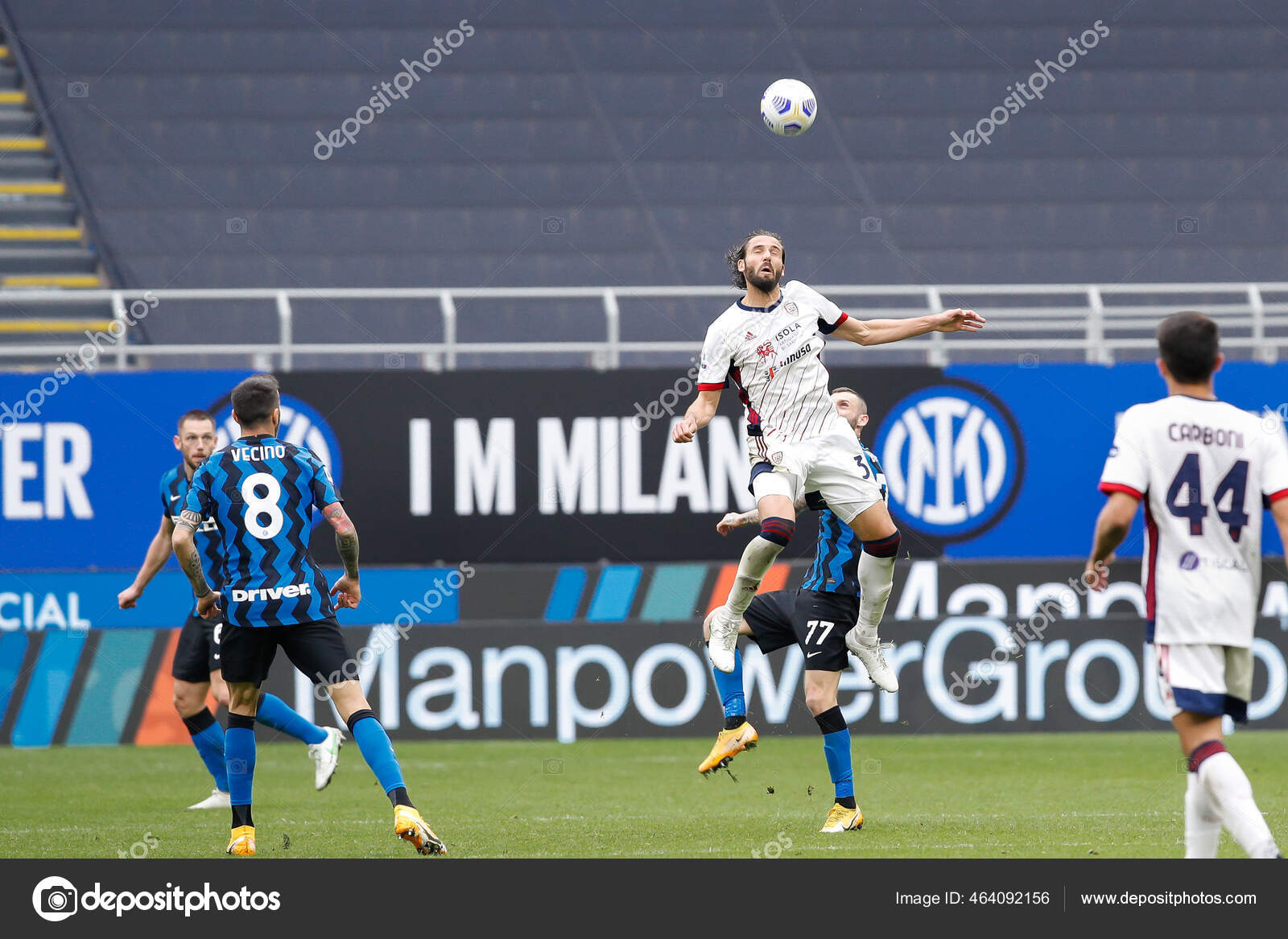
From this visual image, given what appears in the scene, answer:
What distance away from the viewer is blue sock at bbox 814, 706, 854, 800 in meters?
7.38

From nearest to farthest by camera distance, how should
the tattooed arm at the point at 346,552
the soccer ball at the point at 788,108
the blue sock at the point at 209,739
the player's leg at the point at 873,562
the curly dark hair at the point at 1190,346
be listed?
the curly dark hair at the point at 1190,346, the tattooed arm at the point at 346,552, the player's leg at the point at 873,562, the soccer ball at the point at 788,108, the blue sock at the point at 209,739

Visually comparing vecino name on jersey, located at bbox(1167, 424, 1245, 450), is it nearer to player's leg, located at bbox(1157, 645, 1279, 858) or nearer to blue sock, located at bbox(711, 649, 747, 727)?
player's leg, located at bbox(1157, 645, 1279, 858)

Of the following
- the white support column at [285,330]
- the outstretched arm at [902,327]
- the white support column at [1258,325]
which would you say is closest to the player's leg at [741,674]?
the outstretched arm at [902,327]

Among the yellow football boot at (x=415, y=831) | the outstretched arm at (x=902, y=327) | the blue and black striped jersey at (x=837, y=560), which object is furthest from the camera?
the blue and black striped jersey at (x=837, y=560)

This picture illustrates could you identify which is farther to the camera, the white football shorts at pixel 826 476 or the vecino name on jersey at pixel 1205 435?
the white football shorts at pixel 826 476

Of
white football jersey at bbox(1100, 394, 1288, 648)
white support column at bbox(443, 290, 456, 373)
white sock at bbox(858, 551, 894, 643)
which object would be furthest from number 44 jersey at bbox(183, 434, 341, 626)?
white support column at bbox(443, 290, 456, 373)

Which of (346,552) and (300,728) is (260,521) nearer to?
(346,552)

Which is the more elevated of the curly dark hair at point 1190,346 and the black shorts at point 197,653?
the curly dark hair at point 1190,346

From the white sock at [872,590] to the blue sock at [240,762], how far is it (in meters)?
2.92

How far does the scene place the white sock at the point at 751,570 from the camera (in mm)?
7359

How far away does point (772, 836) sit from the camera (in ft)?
23.8

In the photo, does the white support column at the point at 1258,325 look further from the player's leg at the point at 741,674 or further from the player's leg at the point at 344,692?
the player's leg at the point at 344,692

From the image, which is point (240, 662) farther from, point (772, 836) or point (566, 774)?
point (566, 774)
